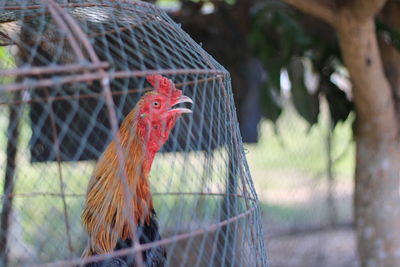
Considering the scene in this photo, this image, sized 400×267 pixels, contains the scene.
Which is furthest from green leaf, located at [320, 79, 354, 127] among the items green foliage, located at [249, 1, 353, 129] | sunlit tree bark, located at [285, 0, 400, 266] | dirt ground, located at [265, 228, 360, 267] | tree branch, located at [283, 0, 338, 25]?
dirt ground, located at [265, 228, 360, 267]

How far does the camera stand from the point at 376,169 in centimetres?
336

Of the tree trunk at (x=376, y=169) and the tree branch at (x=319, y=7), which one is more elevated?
the tree branch at (x=319, y=7)

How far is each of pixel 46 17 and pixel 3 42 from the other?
431 mm

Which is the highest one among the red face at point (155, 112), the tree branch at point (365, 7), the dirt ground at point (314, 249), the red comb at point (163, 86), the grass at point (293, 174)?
the tree branch at point (365, 7)

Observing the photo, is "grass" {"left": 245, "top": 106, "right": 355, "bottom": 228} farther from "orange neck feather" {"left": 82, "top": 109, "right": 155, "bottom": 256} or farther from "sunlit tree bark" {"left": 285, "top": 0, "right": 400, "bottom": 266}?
"orange neck feather" {"left": 82, "top": 109, "right": 155, "bottom": 256}

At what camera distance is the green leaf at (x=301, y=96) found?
3.64 m

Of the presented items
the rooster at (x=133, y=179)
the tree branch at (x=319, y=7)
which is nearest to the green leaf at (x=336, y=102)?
the tree branch at (x=319, y=7)

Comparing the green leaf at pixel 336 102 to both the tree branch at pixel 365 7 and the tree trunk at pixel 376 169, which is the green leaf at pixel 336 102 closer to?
the tree trunk at pixel 376 169

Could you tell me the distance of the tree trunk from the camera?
10.3ft

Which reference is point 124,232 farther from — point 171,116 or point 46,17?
point 46,17

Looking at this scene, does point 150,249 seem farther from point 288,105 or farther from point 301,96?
point 288,105

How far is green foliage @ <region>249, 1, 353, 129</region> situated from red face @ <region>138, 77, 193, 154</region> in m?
1.54

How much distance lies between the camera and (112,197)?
2.20m

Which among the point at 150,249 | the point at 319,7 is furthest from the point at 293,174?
the point at 150,249
